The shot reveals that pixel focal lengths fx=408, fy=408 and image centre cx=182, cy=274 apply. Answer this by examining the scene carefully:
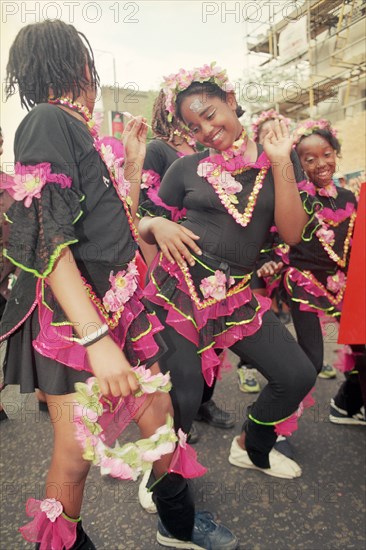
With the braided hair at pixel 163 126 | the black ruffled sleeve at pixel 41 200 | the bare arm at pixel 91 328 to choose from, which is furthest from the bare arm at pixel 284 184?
the braided hair at pixel 163 126

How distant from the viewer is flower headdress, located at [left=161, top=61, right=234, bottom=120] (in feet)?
6.48

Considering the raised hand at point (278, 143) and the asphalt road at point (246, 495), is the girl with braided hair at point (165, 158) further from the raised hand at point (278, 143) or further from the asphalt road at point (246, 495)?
the raised hand at point (278, 143)

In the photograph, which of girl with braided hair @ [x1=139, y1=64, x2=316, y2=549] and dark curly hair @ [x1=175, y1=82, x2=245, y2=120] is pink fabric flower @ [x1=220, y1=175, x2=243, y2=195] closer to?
girl with braided hair @ [x1=139, y1=64, x2=316, y2=549]

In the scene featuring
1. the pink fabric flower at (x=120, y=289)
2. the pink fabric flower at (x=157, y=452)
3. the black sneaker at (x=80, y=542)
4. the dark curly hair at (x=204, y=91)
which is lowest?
Result: the black sneaker at (x=80, y=542)

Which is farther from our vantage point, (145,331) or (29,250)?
(145,331)

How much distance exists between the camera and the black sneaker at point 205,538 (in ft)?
5.98

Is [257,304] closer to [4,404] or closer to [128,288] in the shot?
[128,288]

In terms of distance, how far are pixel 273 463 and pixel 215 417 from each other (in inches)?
25.5

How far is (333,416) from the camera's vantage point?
286 cm

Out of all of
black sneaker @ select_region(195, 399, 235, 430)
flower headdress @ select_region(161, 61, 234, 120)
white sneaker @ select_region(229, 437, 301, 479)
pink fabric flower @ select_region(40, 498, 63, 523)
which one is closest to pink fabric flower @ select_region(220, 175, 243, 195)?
flower headdress @ select_region(161, 61, 234, 120)

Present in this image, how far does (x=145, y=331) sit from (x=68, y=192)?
57 cm

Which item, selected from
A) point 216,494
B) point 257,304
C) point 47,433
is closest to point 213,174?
point 257,304

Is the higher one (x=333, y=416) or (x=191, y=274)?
(x=191, y=274)

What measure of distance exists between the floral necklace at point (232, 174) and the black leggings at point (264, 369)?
0.53 m
